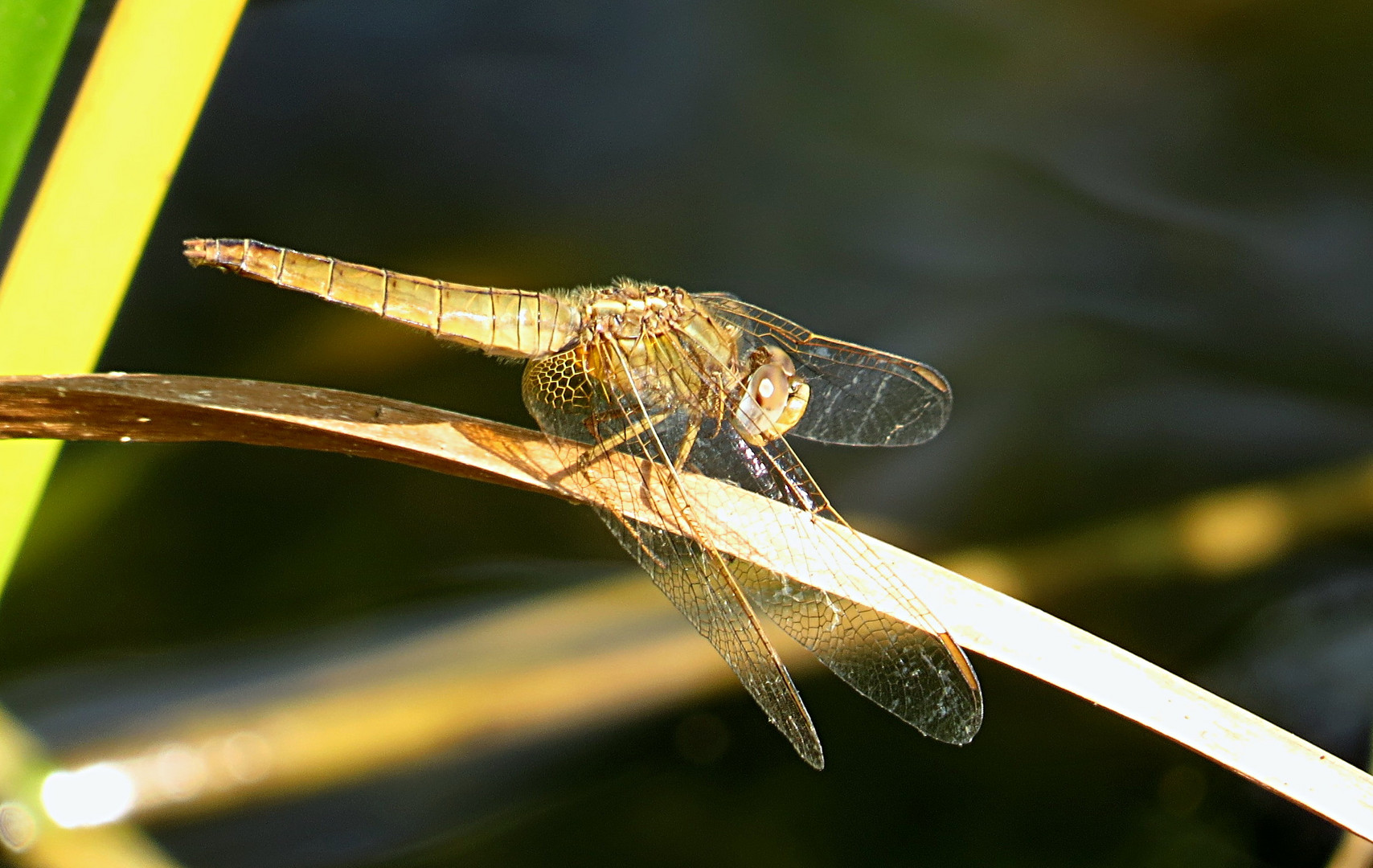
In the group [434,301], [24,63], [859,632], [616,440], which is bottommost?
[859,632]

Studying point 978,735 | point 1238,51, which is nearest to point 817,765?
point 978,735

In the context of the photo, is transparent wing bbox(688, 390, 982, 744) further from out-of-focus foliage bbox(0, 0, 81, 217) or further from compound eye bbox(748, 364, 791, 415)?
out-of-focus foliage bbox(0, 0, 81, 217)

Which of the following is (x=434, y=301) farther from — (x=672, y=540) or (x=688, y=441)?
(x=672, y=540)

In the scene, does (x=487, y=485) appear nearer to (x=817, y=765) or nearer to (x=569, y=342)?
(x=569, y=342)

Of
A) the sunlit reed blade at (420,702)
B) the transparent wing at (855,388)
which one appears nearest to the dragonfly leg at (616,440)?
the transparent wing at (855,388)

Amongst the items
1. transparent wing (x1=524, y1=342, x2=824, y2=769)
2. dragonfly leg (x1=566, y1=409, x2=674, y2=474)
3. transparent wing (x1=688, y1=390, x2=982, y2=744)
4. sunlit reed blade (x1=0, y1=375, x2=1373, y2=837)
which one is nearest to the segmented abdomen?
transparent wing (x1=524, y1=342, x2=824, y2=769)

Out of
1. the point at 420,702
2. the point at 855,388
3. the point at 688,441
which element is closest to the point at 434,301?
the point at 688,441
